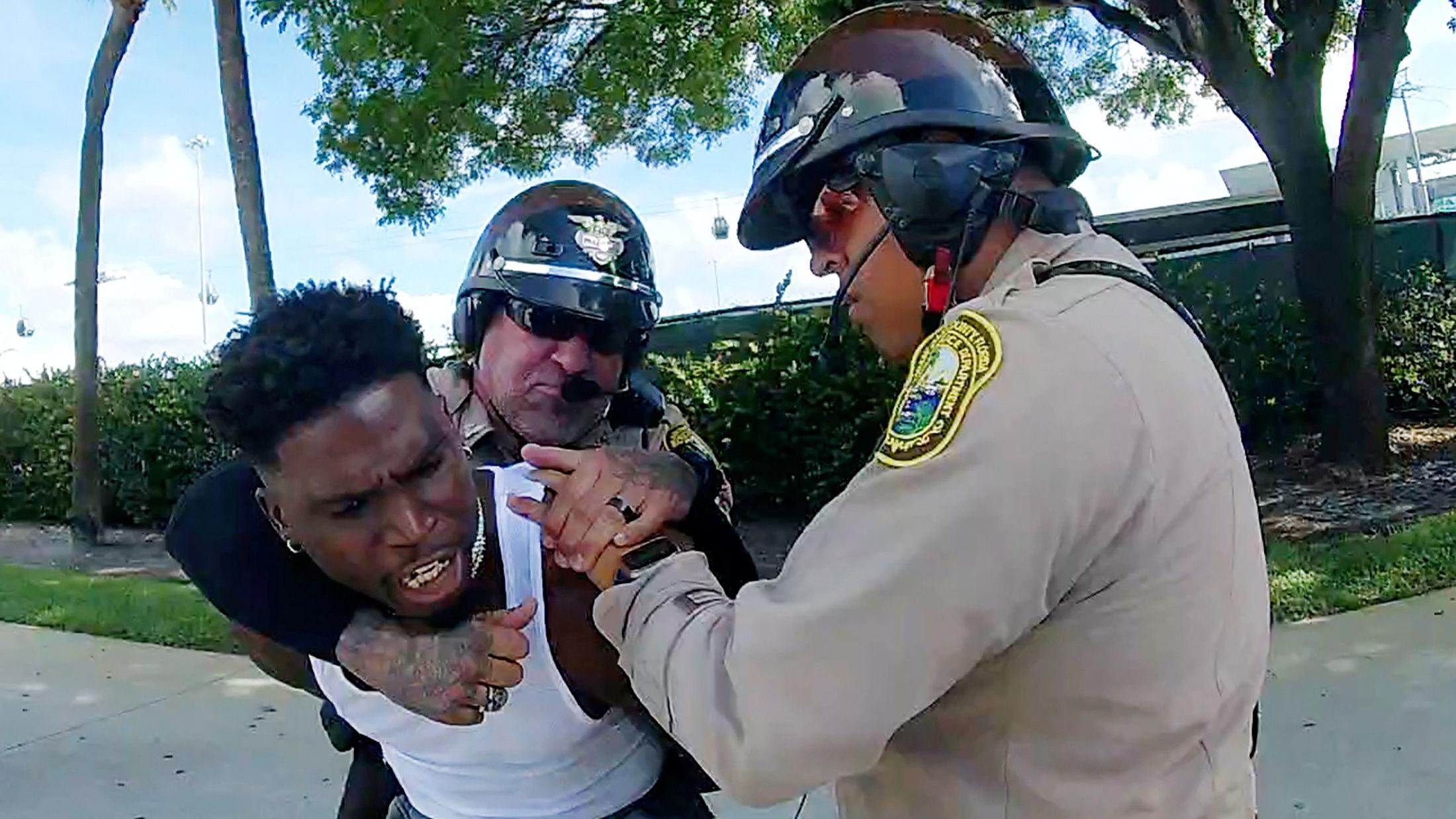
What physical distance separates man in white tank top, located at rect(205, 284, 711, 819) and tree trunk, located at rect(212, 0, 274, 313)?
300 inches

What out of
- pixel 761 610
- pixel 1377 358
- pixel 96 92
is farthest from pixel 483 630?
pixel 96 92

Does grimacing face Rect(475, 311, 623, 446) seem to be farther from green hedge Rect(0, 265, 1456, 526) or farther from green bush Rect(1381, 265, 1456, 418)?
green bush Rect(1381, 265, 1456, 418)

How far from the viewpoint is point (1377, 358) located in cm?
865

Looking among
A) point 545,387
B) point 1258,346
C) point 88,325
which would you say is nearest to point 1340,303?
point 1258,346

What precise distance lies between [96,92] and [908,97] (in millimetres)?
10024

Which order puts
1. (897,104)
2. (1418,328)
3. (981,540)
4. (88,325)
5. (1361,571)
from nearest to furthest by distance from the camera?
1. (981,540)
2. (897,104)
3. (1361,571)
4. (1418,328)
5. (88,325)

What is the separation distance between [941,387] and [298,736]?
4498 mm

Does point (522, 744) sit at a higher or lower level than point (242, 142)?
lower

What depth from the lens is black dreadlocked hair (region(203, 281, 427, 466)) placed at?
5.01ft

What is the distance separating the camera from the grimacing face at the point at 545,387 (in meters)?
2.25

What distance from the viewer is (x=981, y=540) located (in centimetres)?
109

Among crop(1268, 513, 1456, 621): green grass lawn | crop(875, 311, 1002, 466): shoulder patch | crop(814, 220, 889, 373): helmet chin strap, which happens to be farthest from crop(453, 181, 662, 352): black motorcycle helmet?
crop(1268, 513, 1456, 621): green grass lawn

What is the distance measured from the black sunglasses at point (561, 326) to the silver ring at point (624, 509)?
0.82m

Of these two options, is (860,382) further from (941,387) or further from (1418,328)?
(941,387)
